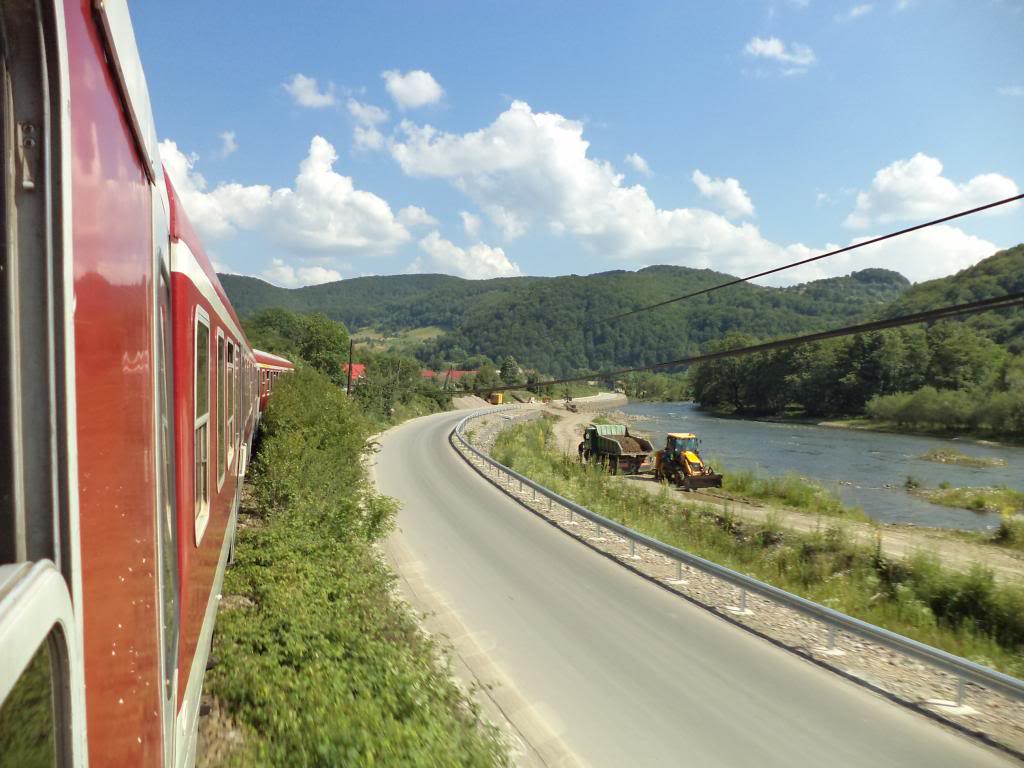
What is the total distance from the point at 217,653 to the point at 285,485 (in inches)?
224

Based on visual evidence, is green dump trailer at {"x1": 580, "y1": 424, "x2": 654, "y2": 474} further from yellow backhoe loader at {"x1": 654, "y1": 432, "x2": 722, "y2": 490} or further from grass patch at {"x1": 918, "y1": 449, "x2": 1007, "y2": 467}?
grass patch at {"x1": 918, "y1": 449, "x2": 1007, "y2": 467}

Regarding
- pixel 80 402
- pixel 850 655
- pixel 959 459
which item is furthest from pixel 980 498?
pixel 80 402

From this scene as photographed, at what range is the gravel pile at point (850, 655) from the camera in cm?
676

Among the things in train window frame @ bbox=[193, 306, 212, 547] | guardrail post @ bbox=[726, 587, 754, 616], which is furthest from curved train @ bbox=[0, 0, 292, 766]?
guardrail post @ bbox=[726, 587, 754, 616]

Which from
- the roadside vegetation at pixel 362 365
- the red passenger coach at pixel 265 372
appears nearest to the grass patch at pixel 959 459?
the roadside vegetation at pixel 362 365

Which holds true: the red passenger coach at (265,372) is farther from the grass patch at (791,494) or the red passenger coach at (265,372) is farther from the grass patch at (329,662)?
the grass patch at (791,494)

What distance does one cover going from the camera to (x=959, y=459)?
38312 mm

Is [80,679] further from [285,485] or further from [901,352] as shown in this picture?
[901,352]

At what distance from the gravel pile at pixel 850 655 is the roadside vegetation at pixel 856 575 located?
1.44 meters

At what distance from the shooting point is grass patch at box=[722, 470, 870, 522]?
23.7 m

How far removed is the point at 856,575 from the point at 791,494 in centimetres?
1278

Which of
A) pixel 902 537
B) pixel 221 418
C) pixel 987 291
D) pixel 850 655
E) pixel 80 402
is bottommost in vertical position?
pixel 902 537

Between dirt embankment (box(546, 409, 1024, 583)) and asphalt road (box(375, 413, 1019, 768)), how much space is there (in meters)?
6.58

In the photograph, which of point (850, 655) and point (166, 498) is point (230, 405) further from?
point (850, 655)
